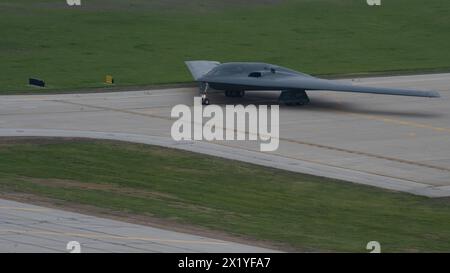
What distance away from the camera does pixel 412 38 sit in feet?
231

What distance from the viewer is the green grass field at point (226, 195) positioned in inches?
1012

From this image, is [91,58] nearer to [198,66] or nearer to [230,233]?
[198,66]

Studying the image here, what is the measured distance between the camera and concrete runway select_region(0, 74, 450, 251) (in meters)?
34.6

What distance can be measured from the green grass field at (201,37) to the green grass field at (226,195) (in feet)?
52.9

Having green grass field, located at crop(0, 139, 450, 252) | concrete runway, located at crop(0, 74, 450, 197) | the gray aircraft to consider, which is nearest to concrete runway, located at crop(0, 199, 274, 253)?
green grass field, located at crop(0, 139, 450, 252)

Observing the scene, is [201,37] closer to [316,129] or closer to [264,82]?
[264,82]

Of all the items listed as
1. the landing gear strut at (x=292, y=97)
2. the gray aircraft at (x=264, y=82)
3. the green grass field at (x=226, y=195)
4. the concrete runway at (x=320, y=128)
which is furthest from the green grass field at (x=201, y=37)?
the green grass field at (x=226, y=195)

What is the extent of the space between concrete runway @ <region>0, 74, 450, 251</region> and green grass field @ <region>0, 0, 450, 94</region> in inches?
200

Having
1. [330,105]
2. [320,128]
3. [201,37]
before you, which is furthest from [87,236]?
[201,37]

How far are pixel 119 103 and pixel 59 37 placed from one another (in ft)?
59.6

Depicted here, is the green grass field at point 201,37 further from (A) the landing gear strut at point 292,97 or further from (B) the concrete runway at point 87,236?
(B) the concrete runway at point 87,236

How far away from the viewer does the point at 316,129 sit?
41969 millimetres

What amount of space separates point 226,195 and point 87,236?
781cm

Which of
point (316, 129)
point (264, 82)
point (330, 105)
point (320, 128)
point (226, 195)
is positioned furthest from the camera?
point (330, 105)
